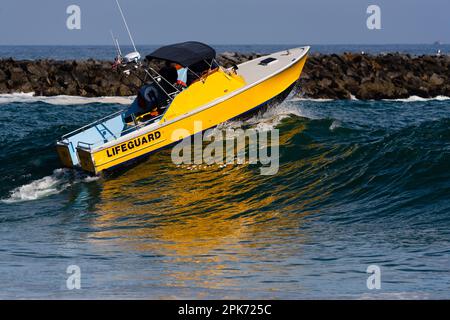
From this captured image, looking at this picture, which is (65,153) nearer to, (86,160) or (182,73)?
(86,160)

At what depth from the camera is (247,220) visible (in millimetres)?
13992

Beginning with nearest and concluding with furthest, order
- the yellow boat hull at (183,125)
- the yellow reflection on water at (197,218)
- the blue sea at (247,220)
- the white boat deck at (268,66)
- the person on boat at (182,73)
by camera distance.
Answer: the blue sea at (247,220), the yellow reflection on water at (197,218), the yellow boat hull at (183,125), the person on boat at (182,73), the white boat deck at (268,66)

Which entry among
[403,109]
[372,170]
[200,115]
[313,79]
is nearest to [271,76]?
[200,115]

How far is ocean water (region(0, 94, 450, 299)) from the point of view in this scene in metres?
9.42

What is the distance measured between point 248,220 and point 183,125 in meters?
4.37

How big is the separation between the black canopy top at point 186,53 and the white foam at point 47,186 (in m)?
3.32

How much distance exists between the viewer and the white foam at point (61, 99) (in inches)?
1312

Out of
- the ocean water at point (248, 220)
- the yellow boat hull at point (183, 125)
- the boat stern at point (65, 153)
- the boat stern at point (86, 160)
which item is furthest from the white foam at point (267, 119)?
the boat stern at point (65, 153)

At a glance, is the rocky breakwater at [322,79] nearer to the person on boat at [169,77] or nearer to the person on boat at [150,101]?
the person on boat at [169,77]

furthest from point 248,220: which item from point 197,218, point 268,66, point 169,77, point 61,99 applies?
point 61,99
